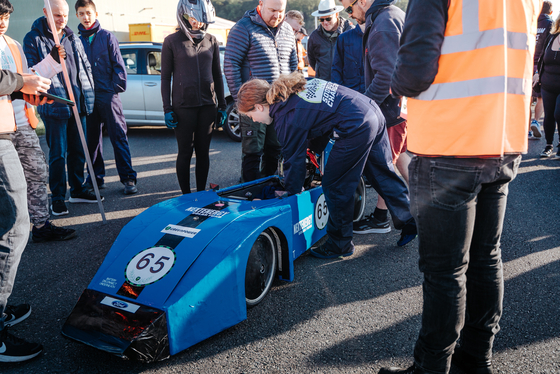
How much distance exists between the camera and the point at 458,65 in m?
1.51

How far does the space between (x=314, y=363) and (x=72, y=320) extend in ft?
4.03

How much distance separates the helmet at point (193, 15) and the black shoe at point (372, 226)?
2.26m

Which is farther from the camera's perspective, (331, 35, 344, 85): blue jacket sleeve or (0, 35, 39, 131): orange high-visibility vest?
(331, 35, 344, 85): blue jacket sleeve

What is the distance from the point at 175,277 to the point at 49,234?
81.2 inches

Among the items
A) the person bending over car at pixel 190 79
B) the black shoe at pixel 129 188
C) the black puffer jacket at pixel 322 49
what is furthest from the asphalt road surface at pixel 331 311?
the black puffer jacket at pixel 322 49

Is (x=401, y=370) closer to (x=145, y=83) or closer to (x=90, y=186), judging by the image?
(x=90, y=186)

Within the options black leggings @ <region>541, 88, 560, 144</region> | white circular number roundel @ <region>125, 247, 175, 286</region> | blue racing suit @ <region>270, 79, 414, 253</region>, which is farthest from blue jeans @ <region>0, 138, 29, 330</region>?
black leggings @ <region>541, 88, 560, 144</region>

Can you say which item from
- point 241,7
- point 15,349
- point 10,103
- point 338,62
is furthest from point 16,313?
point 241,7

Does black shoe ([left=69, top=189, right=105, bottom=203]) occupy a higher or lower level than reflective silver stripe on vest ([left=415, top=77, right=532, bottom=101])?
lower

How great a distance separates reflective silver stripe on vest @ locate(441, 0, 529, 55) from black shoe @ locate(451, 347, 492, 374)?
135 centimetres

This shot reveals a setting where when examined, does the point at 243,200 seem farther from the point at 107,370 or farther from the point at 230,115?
the point at 230,115

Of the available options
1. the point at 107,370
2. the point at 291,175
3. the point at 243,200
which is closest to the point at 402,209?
the point at 291,175

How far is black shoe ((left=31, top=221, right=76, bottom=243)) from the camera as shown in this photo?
359cm

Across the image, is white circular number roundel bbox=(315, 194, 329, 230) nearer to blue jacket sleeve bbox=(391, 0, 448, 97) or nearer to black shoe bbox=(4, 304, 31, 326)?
blue jacket sleeve bbox=(391, 0, 448, 97)
